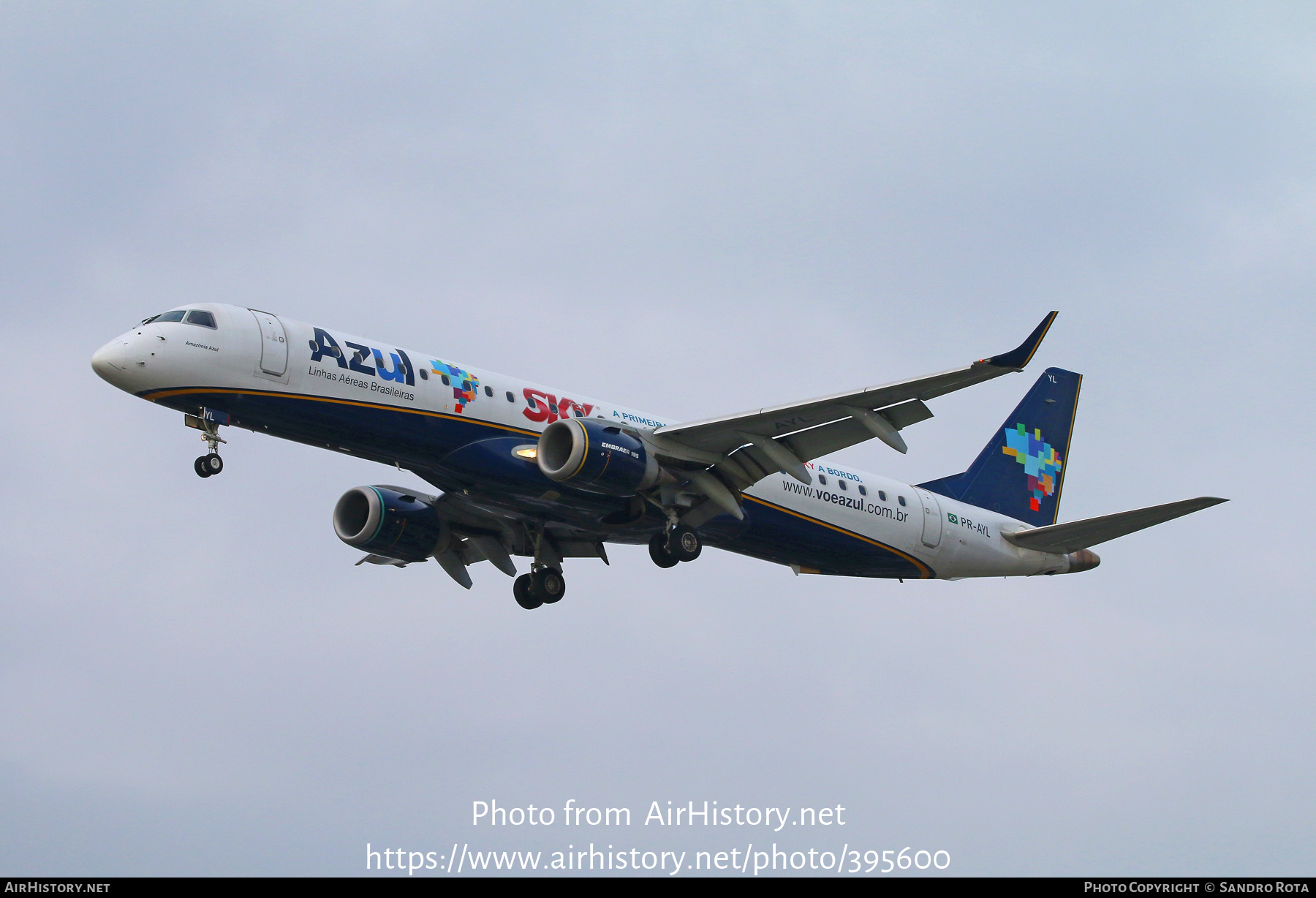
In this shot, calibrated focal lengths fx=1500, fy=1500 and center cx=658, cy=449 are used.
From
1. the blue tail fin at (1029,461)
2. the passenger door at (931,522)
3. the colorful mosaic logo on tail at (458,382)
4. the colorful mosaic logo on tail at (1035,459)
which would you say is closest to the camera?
the colorful mosaic logo on tail at (458,382)

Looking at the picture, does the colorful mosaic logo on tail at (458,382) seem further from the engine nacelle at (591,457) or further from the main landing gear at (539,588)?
the main landing gear at (539,588)

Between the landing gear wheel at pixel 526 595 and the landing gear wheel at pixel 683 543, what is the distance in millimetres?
5391

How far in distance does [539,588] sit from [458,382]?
7987mm

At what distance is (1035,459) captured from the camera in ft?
140

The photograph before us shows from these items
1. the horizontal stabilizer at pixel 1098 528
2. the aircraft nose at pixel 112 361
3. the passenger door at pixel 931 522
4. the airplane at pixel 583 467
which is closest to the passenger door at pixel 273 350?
the airplane at pixel 583 467

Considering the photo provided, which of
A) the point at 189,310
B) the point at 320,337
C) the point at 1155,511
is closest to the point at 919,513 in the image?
the point at 1155,511

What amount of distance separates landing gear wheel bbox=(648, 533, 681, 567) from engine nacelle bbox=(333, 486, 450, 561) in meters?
6.19

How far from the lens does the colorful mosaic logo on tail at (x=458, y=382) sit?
32.2 m

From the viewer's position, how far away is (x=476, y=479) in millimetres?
32656

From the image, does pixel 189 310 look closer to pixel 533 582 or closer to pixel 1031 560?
pixel 533 582

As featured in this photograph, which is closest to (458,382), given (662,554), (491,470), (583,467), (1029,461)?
(491,470)

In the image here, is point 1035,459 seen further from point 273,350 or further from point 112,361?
point 112,361

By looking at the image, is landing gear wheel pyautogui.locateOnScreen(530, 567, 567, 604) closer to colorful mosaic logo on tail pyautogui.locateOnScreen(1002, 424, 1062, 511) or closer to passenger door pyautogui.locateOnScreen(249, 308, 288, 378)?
passenger door pyautogui.locateOnScreen(249, 308, 288, 378)

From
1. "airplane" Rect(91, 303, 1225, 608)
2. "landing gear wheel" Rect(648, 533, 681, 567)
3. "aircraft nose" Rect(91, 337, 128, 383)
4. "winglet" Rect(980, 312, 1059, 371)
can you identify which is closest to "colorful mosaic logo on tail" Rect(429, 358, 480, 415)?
"airplane" Rect(91, 303, 1225, 608)
